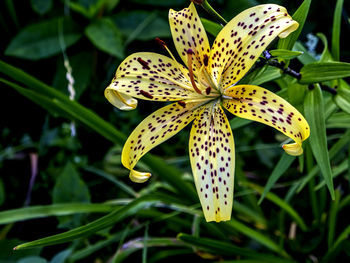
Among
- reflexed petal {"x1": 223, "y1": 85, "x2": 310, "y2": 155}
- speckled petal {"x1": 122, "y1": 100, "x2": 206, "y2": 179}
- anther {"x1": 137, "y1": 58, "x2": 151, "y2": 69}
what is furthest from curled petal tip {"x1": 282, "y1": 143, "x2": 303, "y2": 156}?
anther {"x1": 137, "y1": 58, "x2": 151, "y2": 69}

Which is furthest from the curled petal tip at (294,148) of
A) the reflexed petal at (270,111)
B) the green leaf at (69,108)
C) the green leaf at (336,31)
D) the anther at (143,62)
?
the green leaf at (69,108)

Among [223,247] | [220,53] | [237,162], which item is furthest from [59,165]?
[220,53]

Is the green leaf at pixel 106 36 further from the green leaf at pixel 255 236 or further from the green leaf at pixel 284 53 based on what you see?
the green leaf at pixel 284 53

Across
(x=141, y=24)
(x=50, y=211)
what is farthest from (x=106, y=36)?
(x=50, y=211)

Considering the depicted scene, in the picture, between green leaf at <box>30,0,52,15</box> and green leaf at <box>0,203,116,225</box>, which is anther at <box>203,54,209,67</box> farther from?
green leaf at <box>30,0,52,15</box>

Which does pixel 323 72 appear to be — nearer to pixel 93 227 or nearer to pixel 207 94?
pixel 207 94

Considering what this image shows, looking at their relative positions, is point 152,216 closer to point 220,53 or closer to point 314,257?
point 314,257
